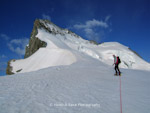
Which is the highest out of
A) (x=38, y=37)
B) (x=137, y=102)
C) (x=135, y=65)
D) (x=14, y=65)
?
(x=38, y=37)

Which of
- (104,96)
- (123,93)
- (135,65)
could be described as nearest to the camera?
(104,96)

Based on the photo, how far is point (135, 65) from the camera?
3650cm

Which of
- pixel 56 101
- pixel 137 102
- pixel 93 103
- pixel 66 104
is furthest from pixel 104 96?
pixel 56 101

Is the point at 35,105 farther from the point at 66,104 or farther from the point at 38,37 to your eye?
the point at 38,37

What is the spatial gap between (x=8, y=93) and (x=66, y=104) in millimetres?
2493

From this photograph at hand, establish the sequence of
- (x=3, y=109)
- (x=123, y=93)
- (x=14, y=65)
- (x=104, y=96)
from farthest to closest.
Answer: (x=14, y=65)
(x=123, y=93)
(x=104, y=96)
(x=3, y=109)

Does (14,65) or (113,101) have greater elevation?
(14,65)

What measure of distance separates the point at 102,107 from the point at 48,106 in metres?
1.88

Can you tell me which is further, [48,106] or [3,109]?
[48,106]

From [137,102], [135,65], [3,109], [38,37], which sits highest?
[38,37]

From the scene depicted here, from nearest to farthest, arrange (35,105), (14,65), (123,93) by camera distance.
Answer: (35,105), (123,93), (14,65)

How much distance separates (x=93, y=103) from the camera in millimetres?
4023

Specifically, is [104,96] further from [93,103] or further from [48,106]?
[48,106]

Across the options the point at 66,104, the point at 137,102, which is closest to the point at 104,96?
the point at 137,102
